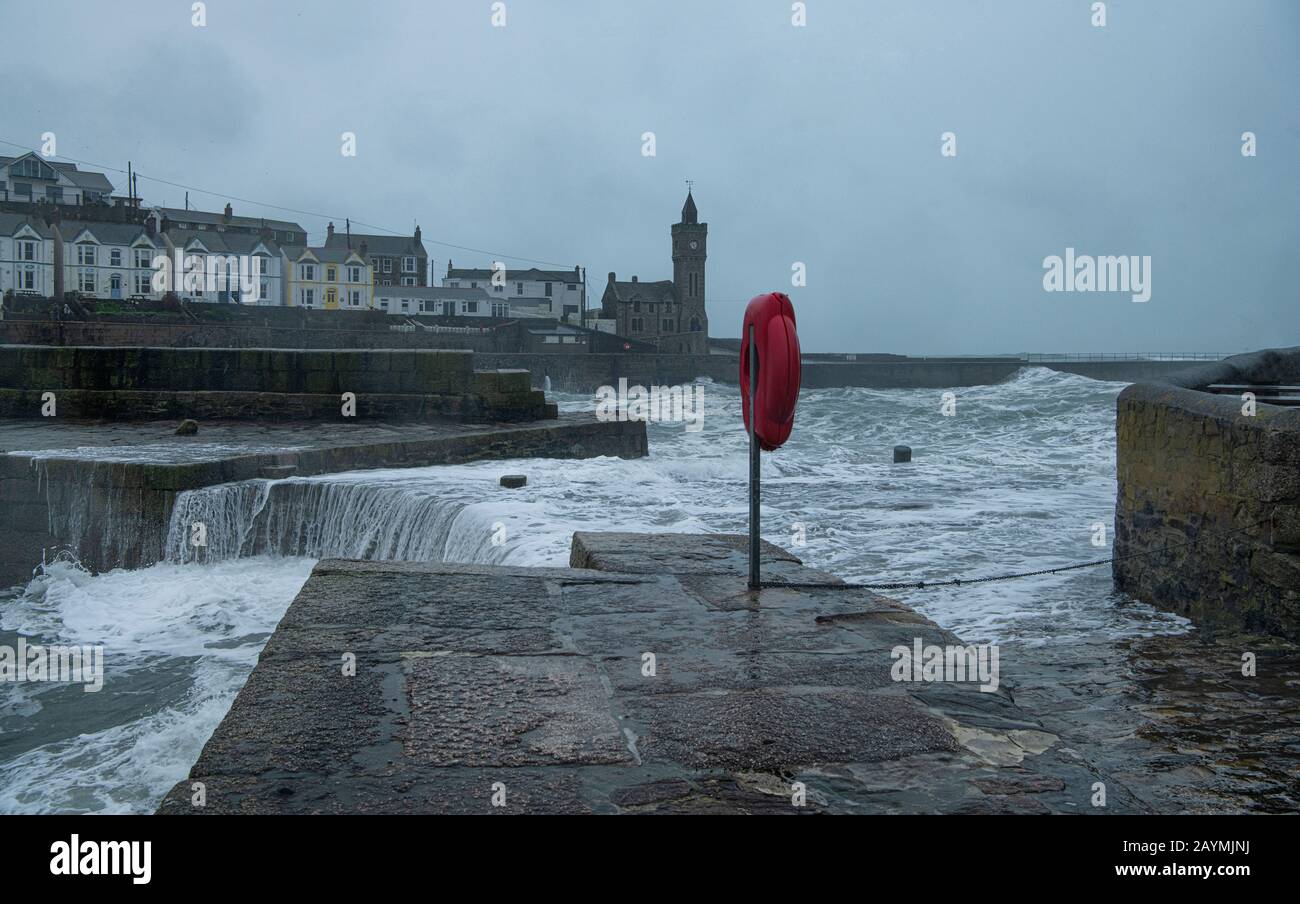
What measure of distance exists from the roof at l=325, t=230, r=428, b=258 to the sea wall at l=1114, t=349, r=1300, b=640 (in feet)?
251

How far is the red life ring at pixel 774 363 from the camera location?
461cm

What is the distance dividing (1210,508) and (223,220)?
3276 inches

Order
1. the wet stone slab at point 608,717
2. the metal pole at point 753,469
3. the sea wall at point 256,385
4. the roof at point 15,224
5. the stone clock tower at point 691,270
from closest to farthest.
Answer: the wet stone slab at point 608,717 < the metal pole at point 753,469 < the sea wall at point 256,385 < the roof at point 15,224 < the stone clock tower at point 691,270

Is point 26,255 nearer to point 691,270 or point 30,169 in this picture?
point 30,169

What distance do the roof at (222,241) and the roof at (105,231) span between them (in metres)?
2.60

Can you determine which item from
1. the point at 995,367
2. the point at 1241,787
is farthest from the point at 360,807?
the point at 995,367

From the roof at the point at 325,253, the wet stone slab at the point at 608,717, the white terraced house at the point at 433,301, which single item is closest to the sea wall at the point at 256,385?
the wet stone slab at the point at 608,717

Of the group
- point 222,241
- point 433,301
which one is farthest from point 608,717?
point 433,301

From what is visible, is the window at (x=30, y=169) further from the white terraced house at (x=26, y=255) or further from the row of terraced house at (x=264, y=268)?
the white terraced house at (x=26, y=255)

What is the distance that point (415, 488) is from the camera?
1070cm

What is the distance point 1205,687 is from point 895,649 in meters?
1.87
